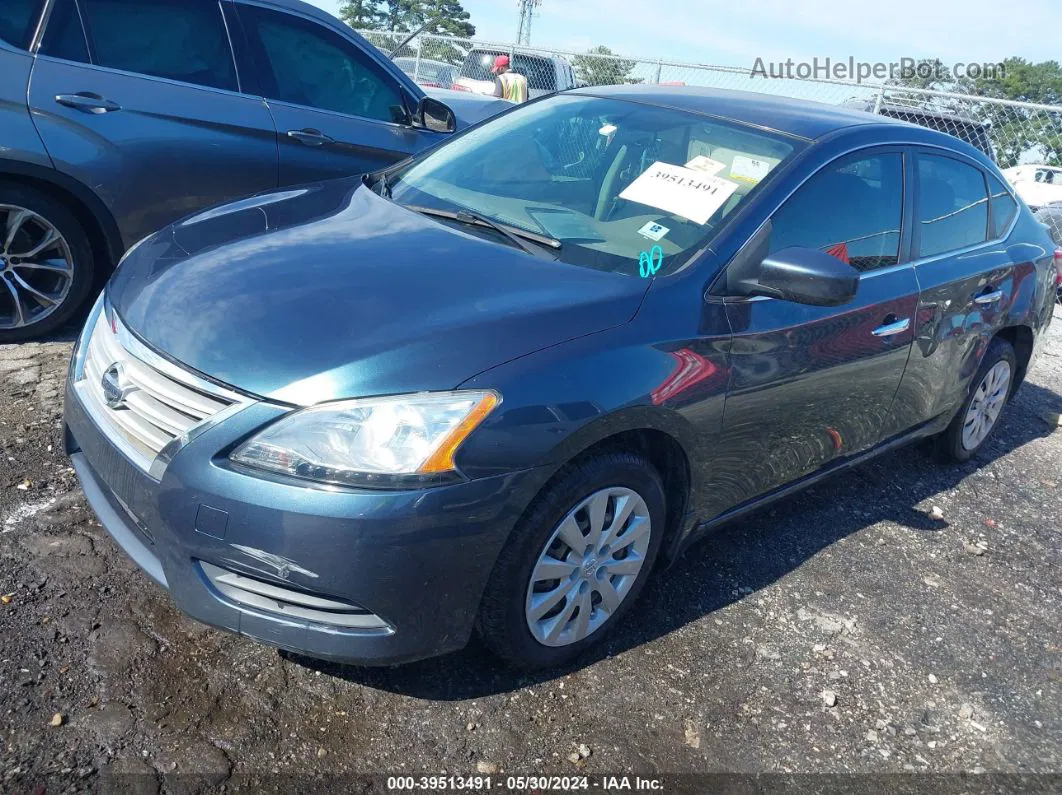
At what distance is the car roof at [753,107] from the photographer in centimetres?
341

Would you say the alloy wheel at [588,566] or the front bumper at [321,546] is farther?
the alloy wheel at [588,566]

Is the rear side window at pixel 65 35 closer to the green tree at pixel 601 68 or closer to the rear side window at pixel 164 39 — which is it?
the rear side window at pixel 164 39

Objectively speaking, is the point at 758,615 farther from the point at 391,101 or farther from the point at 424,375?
the point at 391,101

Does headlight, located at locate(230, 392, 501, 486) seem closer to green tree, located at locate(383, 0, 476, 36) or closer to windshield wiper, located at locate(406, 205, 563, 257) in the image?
windshield wiper, located at locate(406, 205, 563, 257)

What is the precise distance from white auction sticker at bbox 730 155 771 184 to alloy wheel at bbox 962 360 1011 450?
2.07 m

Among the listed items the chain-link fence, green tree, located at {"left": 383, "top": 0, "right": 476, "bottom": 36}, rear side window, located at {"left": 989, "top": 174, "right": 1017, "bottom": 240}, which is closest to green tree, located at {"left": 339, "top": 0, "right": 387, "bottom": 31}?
green tree, located at {"left": 383, "top": 0, "right": 476, "bottom": 36}

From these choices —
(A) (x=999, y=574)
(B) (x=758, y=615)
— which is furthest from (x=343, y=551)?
(A) (x=999, y=574)

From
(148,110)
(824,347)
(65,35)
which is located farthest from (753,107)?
(65,35)

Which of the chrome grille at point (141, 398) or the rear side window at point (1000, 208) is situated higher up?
the rear side window at point (1000, 208)

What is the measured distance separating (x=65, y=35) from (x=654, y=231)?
10.5 ft

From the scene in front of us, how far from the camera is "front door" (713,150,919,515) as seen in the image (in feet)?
9.80

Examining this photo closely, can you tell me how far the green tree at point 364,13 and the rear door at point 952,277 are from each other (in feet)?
149

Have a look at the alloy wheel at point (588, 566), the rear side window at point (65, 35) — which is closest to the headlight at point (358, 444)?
the alloy wheel at point (588, 566)

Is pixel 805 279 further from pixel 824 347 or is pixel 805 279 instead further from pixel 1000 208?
pixel 1000 208
